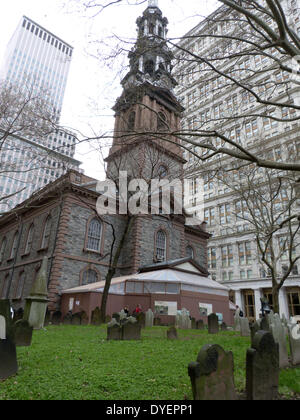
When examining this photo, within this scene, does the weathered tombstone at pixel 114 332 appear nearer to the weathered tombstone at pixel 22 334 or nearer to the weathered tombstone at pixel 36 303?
the weathered tombstone at pixel 22 334

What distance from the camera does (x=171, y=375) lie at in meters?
4.74

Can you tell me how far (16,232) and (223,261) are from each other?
106 feet

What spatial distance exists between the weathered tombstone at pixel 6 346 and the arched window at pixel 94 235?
60.8 ft

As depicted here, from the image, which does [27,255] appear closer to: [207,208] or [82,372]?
[82,372]

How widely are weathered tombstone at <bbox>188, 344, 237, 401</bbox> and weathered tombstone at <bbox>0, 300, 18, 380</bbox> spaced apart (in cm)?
329

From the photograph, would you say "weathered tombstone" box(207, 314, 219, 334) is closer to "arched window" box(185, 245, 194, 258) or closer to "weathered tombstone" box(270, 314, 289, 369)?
"weathered tombstone" box(270, 314, 289, 369)

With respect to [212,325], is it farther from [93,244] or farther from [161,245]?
[161,245]

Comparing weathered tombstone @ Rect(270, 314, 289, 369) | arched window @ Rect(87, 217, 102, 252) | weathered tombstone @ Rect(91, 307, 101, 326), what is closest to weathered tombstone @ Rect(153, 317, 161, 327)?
weathered tombstone @ Rect(91, 307, 101, 326)

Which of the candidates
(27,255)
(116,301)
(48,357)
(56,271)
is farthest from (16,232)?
(48,357)

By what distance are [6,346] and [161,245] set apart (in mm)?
22866

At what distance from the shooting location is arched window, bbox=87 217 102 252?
77.0ft

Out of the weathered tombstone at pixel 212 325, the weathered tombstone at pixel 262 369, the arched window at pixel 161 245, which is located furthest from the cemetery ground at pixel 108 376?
the arched window at pixel 161 245

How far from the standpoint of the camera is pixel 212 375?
3346mm

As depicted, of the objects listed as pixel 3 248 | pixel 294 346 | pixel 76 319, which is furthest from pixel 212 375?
pixel 3 248
